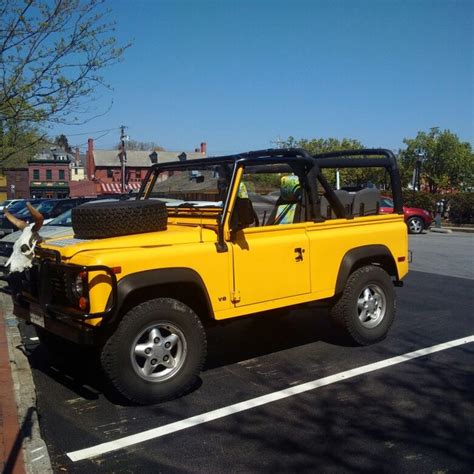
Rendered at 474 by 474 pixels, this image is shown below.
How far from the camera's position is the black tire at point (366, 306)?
5.79 meters

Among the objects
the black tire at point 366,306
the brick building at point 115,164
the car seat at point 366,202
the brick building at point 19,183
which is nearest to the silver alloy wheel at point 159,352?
the black tire at point 366,306

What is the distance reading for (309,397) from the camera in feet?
15.1

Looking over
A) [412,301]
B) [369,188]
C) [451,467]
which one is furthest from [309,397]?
[412,301]

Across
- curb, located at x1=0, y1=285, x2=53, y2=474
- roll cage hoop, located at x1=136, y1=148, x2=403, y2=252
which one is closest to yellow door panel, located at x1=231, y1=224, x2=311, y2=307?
roll cage hoop, located at x1=136, y1=148, x2=403, y2=252

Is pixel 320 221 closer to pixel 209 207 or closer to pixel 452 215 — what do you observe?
pixel 209 207

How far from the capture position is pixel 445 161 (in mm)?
36625

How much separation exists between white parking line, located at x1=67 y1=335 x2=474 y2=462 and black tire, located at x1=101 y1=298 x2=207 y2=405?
385mm

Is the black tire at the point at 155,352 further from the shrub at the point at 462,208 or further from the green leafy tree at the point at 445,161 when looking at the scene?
the green leafy tree at the point at 445,161

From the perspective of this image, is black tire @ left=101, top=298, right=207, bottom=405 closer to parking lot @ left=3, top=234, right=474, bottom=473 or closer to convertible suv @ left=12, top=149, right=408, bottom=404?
convertible suv @ left=12, top=149, right=408, bottom=404

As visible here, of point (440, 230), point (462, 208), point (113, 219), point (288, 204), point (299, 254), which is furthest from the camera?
point (462, 208)

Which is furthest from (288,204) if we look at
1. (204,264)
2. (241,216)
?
(204,264)

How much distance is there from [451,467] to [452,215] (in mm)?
26144

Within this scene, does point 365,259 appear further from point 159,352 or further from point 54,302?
point 54,302

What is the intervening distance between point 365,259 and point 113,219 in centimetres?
276
